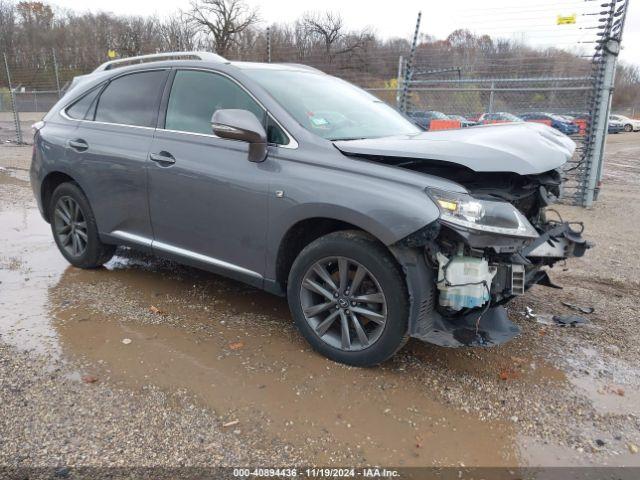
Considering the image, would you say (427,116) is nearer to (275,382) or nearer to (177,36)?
(275,382)

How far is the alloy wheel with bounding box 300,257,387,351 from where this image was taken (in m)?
3.09

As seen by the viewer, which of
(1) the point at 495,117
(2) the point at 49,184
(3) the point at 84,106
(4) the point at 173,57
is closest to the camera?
(4) the point at 173,57

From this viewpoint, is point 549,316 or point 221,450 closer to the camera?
point 221,450

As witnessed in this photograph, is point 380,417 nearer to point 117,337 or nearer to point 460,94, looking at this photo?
point 117,337

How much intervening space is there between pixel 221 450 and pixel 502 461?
1.34 meters

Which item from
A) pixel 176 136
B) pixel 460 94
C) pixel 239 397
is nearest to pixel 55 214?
pixel 176 136

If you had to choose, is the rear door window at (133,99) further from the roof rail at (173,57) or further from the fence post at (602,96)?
the fence post at (602,96)

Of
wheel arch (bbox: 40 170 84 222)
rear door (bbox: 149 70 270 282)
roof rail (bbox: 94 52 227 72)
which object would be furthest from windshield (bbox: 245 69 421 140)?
wheel arch (bbox: 40 170 84 222)

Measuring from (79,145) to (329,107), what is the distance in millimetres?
2258

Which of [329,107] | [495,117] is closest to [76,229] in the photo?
[329,107]

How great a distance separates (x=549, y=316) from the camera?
4.09 m

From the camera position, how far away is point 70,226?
488cm

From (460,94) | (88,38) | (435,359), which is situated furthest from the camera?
(88,38)

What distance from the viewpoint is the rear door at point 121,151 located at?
13.5ft
